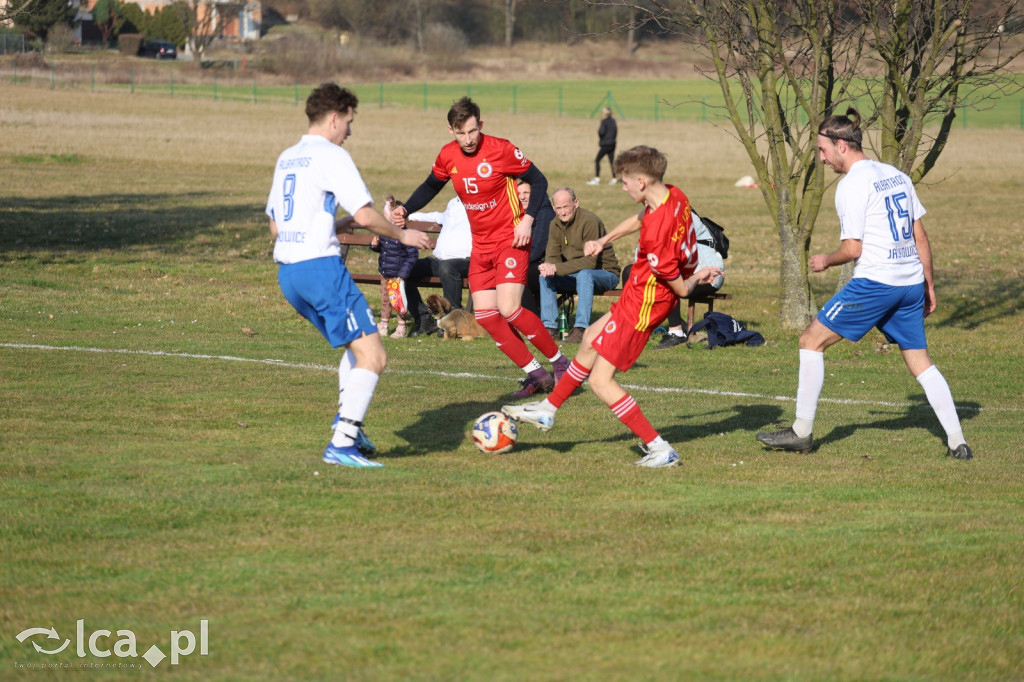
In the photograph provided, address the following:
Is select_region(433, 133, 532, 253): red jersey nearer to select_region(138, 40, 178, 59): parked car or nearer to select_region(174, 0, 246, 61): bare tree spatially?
select_region(174, 0, 246, 61): bare tree

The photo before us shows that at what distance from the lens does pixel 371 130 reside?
50781mm

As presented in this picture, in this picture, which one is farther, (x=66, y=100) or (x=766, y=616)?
(x=66, y=100)

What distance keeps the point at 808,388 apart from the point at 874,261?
91cm

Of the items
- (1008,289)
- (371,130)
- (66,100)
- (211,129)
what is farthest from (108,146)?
(1008,289)

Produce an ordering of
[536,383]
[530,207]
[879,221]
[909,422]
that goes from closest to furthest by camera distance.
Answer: [879,221], [909,422], [530,207], [536,383]

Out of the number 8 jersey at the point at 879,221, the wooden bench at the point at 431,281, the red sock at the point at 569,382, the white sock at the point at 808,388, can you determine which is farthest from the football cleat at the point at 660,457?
the wooden bench at the point at 431,281

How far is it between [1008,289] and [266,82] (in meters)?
75.5

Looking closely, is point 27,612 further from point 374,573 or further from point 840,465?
point 840,465

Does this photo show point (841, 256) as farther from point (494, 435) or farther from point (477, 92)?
point (477, 92)

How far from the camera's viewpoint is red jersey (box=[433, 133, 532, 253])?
8.72m

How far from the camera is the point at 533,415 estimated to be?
24.7 ft

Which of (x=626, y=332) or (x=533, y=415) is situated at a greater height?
(x=626, y=332)

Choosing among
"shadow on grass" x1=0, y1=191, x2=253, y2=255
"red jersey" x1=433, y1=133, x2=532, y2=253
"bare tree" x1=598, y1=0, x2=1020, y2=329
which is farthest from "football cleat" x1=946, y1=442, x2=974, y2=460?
"shadow on grass" x1=0, y1=191, x2=253, y2=255

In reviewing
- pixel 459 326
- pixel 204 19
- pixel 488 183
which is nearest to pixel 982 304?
pixel 459 326
